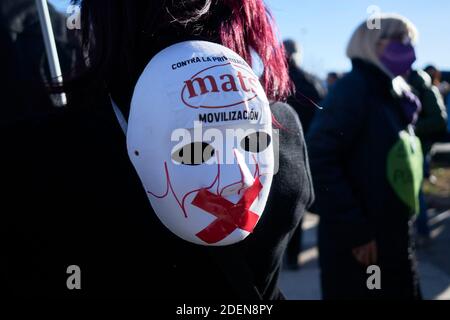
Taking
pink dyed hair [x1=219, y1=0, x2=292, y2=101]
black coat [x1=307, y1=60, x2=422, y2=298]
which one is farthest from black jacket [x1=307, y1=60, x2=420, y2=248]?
pink dyed hair [x1=219, y1=0, x2=292, y2=101]

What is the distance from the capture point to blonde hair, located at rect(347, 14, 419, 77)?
7.03 feet

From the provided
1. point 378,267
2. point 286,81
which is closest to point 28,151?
point 286,81

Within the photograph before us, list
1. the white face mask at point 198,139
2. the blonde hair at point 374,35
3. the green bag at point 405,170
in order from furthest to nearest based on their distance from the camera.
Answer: the blonde hair at point 374,35 → the green bag at point 405,170 → the white face mask at point 198,139

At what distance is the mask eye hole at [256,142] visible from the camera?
2.73 feet

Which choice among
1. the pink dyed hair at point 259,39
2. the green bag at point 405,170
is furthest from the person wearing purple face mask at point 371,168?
the pink dyed hair at point 259,39

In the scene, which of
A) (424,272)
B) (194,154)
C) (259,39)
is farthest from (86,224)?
(424,272)

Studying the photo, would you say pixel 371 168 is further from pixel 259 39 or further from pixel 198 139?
pixel 198 139

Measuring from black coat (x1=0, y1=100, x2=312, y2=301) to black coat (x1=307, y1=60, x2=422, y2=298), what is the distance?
117 centimetres

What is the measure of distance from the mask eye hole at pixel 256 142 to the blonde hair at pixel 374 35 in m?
1.43

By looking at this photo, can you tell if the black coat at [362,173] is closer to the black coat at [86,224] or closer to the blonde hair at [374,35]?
the blonde hair at [374,35]

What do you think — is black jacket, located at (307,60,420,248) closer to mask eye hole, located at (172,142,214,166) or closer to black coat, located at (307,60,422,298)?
black coat, located at (307,60,422,298)

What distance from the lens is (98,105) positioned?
35.2 inches
